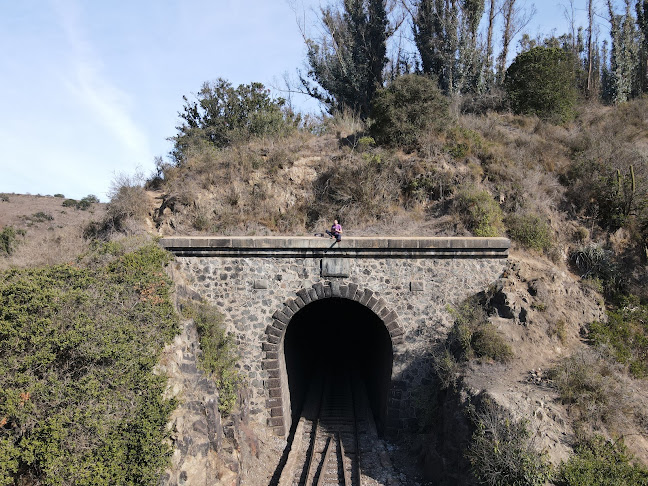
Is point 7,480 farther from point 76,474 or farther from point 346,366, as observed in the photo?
point 346,366

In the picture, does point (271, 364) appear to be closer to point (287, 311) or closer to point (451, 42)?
point (287, 311)

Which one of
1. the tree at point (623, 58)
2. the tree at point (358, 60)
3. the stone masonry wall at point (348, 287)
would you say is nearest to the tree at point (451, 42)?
the tree at point (358, 60)

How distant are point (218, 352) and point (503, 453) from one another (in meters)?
7.89

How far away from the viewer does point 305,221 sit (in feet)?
57.9

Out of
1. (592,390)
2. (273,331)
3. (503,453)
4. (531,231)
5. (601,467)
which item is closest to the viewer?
(601,467)

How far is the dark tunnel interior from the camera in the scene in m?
14.5

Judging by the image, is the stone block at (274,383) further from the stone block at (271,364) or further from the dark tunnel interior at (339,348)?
the dark tunnel interior at (339,348)

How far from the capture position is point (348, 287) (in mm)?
12758

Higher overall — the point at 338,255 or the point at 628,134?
the point at 628,134

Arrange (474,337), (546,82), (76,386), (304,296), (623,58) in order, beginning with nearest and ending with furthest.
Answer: (76,386)
(474,337)
(304,296)
(546,82)
(623,58)

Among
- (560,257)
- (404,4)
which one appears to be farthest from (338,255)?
(404,4)

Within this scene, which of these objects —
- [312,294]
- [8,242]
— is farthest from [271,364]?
[8,242]

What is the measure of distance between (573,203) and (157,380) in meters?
15.3

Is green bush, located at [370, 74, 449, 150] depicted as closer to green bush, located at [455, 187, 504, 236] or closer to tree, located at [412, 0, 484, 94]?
green bush, located at [455, 187, 504, 236]
